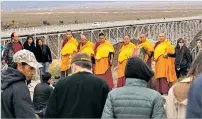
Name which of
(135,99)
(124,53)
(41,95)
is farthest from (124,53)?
(135,99)

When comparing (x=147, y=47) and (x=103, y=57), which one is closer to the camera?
(x=147, y=47)

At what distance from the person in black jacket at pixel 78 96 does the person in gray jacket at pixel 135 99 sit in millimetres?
269

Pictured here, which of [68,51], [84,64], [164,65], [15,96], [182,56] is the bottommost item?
[164,65]

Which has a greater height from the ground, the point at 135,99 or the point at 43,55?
the point at 135,99

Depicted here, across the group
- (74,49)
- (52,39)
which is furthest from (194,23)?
(74,49)

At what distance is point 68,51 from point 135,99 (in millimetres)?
7876

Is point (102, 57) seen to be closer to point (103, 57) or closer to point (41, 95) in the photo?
point (103, 57)

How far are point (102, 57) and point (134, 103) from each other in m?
7.09

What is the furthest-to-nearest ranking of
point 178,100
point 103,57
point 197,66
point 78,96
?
point 103,57 → point 78,96 → point 178,100 → point 197,66

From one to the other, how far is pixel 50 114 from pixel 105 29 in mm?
38883

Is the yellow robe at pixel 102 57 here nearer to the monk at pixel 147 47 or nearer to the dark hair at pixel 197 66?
the monk at pixel 147 47

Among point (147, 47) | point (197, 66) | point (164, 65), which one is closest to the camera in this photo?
point (197, 66)

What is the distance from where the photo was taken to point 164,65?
34.8ft

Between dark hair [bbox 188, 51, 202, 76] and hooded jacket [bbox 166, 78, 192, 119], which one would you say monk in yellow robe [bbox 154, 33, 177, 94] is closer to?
hooded jacket [bbox 166, 78, 192, 119]
